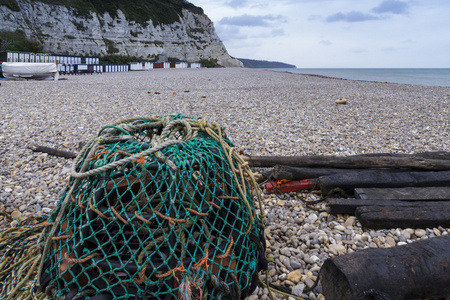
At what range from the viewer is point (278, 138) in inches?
298

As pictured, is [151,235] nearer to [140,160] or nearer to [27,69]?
[140,160]

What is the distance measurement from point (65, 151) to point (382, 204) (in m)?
5.33

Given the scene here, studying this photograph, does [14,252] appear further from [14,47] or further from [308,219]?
[14,47]

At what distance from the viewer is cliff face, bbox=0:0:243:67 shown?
45375 mm

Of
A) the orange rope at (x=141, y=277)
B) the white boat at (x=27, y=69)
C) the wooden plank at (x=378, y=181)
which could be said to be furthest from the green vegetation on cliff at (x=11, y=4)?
the orange rope at (x=141, y=277)

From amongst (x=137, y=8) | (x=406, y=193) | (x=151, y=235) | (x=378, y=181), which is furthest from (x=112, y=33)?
(x=151, y=235)

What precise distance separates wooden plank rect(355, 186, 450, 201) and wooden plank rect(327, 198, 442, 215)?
0.34 ft

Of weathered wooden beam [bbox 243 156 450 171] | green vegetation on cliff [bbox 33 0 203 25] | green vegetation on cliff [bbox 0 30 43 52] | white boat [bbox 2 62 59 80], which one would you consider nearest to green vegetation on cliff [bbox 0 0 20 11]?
green vegetation on cliff [bbox 0 30 43 52]

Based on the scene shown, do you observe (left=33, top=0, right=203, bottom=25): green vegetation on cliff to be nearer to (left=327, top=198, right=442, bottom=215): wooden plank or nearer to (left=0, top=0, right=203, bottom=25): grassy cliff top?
(left=0, top=0, right=203, bottom=25): grassy cliff top

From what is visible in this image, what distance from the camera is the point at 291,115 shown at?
10414mm

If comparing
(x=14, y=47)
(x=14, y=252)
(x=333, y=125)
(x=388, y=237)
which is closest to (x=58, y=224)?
(x=14, y=252)

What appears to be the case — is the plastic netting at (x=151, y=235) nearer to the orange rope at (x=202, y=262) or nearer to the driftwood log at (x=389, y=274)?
the orange rope at (x=202, y=262)

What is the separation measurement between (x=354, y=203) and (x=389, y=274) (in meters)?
1.75

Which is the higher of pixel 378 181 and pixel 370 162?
pixel 370 162
